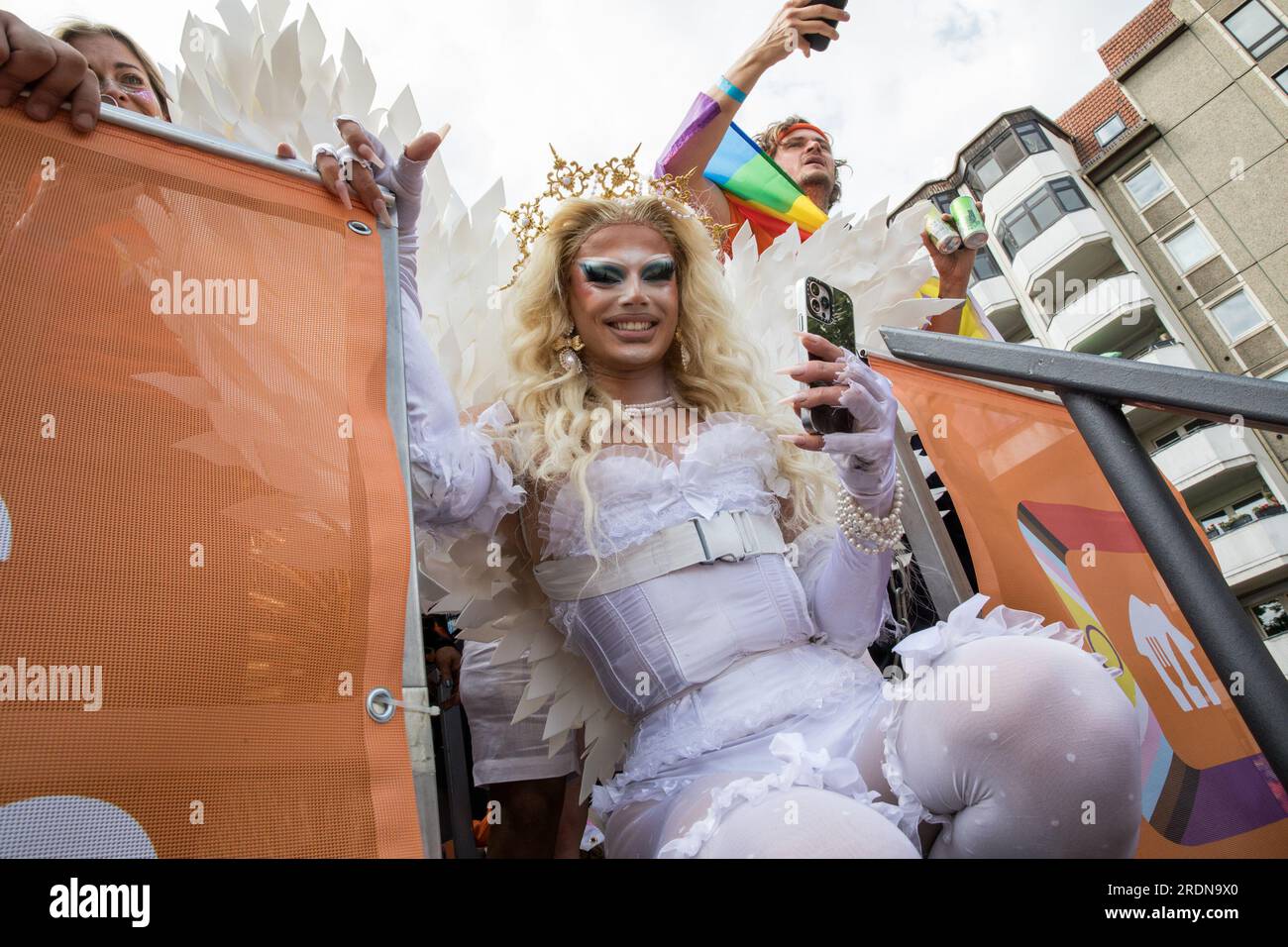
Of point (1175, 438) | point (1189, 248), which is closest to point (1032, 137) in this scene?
point (1189, 248)

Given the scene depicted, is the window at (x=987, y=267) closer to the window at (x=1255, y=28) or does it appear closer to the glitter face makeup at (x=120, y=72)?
the window at (x=1255, y=28)

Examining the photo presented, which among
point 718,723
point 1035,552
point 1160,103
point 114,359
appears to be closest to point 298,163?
point 114,359

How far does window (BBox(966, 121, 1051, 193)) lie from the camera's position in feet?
66.1

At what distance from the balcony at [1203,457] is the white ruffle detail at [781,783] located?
17.6 metres

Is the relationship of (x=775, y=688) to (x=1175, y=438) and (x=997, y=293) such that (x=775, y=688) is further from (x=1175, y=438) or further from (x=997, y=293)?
(x=997, y=293)

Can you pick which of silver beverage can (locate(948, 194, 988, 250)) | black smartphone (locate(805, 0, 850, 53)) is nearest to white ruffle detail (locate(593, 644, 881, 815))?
silver beverage can (locate(948, 194, 988, 250))

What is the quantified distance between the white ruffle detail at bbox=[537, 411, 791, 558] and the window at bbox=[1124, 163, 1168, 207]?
20.3 meters

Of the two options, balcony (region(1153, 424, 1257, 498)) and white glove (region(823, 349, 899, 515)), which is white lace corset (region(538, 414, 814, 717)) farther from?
balcony (region(1153, 424, 1257, 498))

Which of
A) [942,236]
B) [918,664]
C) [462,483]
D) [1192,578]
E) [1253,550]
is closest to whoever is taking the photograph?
[1192,578]

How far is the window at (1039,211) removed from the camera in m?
19.2

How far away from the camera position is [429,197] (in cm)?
246

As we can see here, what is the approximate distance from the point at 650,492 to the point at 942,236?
2.07m

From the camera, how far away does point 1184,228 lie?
17.5 m

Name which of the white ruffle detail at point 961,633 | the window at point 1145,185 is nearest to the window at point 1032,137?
the window at point 1145,185
